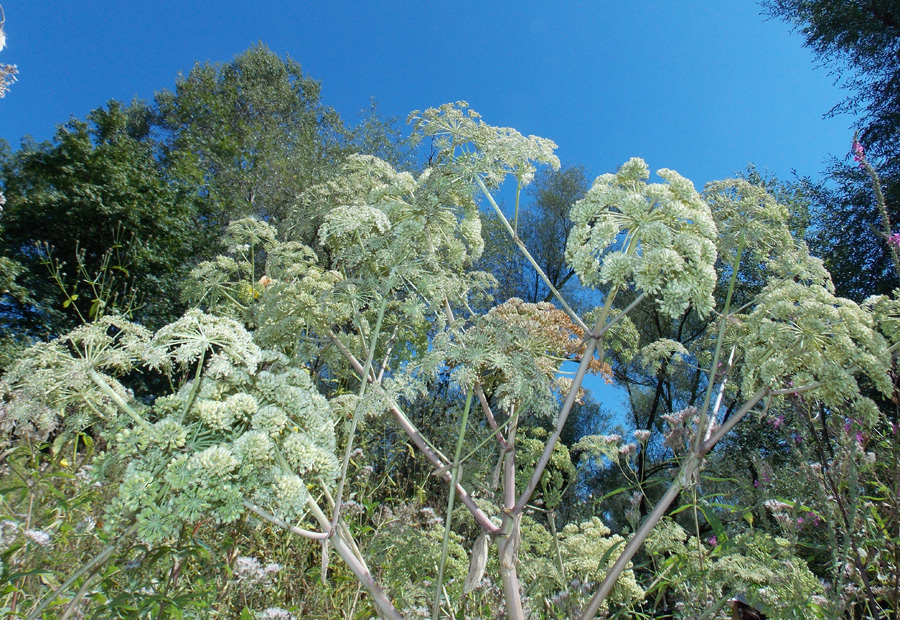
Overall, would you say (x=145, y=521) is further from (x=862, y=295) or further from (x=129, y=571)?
(x=862, y=295)

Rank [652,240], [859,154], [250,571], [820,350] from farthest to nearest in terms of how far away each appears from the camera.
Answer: [859,154], [250,571], [820,350], [652,240]

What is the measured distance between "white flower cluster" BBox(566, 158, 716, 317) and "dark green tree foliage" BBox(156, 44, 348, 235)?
12.8 meters

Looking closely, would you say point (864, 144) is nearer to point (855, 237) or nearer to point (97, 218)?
point (855, 237)

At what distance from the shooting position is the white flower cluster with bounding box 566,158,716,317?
6.66 feet

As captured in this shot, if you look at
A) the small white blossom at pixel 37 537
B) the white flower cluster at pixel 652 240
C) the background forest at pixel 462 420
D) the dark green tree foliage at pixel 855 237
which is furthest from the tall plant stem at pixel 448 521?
the dark green tree foliage at pixel 855 237

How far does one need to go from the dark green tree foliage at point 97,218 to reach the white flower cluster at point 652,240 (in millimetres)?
14535

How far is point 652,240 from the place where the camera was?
6.89 ft

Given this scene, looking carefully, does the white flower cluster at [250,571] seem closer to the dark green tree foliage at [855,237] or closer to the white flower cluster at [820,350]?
the white flower cluster at [820,350]

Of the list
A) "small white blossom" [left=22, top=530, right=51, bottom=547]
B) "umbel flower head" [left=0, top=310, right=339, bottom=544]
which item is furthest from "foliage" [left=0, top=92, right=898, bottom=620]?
"small white blossom" [left=22, top=530, right=51, bottom=547]

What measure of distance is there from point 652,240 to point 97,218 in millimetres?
17097

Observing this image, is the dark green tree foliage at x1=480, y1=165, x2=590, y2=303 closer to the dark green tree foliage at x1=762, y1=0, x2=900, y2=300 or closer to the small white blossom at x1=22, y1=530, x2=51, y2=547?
the dark green tree foliage at x1=762, y1=0, x2=900, y2=300

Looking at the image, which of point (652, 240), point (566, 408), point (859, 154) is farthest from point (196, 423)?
point (859, 154)

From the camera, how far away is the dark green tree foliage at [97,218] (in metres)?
13.9

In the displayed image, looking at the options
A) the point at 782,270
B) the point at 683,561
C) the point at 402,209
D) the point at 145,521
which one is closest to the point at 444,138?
the point at 402,209
